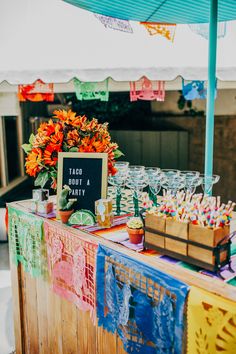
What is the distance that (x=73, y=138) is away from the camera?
2.07 meters

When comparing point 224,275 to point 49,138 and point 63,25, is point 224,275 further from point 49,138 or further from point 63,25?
point 63,25

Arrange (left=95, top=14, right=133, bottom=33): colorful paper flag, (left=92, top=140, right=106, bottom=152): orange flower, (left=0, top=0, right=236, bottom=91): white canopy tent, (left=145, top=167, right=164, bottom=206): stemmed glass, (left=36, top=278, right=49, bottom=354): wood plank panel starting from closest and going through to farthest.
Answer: (left=145, top=167, right=164, bottom=206): stemmed glass < (left=92, top=140, right=106, bottom=152): orange flower < (left=36, top=278, right=49, bottom=354): wood plank panel < (left=0, top=0, right=236, bottom=91): white canopy tent < (left=95, top=14, right=133, bottom=33): colorful paper flag

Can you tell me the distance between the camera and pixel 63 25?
12.9 ft

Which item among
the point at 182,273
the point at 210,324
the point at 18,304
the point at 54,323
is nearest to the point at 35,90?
the point at 18,304

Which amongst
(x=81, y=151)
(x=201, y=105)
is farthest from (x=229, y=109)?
(x=81, y=151)

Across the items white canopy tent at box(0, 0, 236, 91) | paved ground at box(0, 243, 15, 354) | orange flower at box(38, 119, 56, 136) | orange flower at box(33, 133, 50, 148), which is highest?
white canopy tent at box(0, 0, 236, 91)

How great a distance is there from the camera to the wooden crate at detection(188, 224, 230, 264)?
135 centimetres

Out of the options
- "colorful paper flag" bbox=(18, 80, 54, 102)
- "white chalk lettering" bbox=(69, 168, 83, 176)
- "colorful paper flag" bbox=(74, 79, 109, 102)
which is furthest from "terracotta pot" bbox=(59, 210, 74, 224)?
"colorful paper flag" bbox=(18, 80, 54, 102)

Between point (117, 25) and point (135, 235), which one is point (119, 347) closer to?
point (135, 235)

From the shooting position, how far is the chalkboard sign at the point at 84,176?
6.47ft

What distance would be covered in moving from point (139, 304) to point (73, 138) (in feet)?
3.26

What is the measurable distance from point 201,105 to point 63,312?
487 cm

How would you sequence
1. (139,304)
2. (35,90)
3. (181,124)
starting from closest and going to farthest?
(139,304), (35,90), (181,124)

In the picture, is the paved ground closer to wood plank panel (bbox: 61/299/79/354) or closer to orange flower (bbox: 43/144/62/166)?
wood plank panel (bbox: 61/299/79/354)
